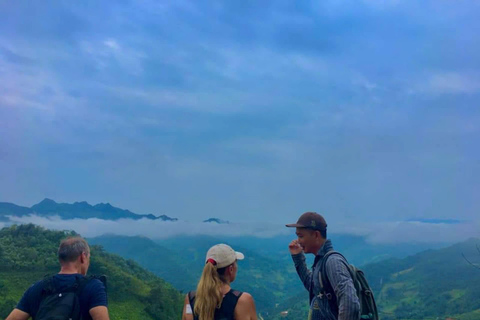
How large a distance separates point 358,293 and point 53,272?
65777 mm

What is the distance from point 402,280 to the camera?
156 m

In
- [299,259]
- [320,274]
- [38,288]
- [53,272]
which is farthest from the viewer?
[53,272]

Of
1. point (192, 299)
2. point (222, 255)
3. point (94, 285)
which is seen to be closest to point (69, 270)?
point (94, 285)

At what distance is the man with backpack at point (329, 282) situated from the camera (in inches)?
182

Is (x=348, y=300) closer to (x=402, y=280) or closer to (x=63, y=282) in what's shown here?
(x=63, y=282)

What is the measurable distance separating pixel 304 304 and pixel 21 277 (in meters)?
73.6

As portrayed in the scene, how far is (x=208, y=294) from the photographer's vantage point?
4.53m

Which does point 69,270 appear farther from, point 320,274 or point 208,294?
point 320,274

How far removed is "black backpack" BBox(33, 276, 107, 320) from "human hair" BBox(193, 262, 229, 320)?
1117mm

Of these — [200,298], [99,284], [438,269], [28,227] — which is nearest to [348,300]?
[200,298]

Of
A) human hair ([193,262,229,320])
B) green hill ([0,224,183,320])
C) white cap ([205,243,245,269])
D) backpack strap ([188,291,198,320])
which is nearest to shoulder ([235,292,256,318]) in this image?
human hair ([193,262,229,320])

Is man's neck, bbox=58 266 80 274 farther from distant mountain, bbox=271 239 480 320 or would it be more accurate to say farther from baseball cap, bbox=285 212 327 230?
distant mountain, bbox=271 239 480 320

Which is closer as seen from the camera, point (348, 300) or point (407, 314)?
point (348, 300)

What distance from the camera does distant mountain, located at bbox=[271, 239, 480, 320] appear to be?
357 ft
